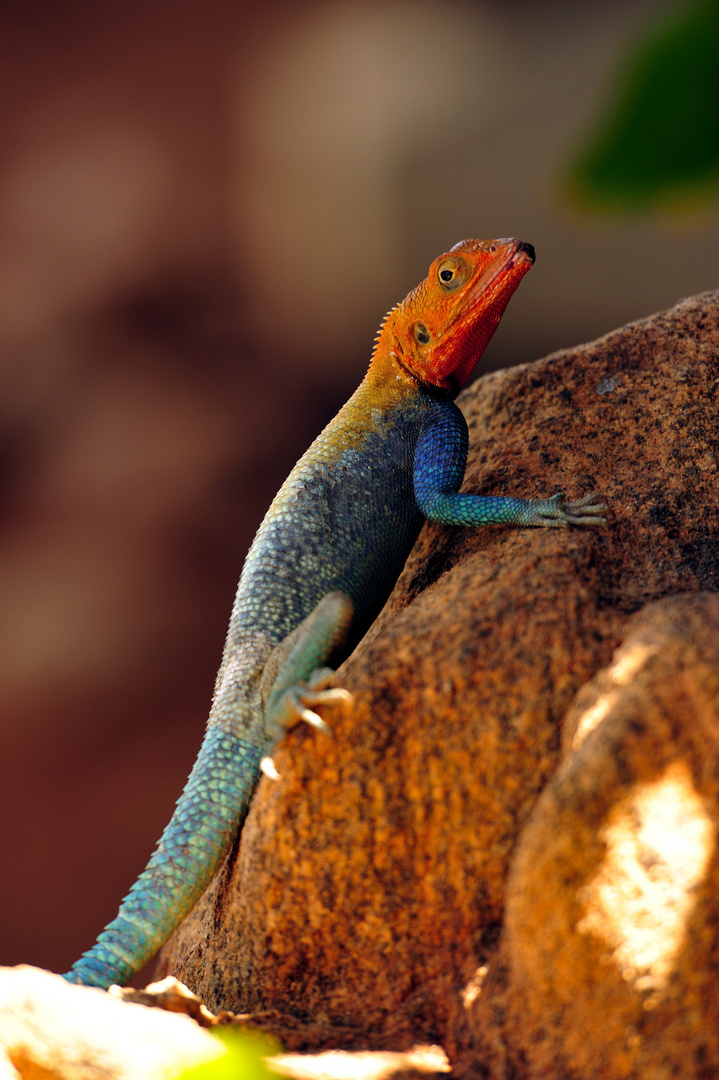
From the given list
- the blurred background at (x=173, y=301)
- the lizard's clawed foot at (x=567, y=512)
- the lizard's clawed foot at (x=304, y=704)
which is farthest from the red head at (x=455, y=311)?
the blurred background at (x=173, y=301)

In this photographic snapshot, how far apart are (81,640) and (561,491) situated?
5.31 metres

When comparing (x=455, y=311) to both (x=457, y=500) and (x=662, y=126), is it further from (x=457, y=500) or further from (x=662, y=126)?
(x=662, y=126)

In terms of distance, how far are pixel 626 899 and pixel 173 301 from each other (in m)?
6.60

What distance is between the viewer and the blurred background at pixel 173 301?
6.72m

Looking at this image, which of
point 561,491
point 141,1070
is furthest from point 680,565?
point 141,1070

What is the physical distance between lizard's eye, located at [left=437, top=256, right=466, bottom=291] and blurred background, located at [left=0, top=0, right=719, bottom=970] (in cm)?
367

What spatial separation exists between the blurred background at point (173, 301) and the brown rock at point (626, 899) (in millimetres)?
5559

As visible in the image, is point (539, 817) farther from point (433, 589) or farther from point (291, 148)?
point (291, 148)

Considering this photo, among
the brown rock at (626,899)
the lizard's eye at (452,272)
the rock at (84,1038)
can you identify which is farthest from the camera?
the lizard's eye at (452,272)

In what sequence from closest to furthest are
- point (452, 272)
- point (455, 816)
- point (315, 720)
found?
1. point (455, 816)
2. point (315, 720)
3. point (452, 272)

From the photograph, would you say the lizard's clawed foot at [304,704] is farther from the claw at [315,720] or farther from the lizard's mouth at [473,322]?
the lizard's mouth at [473,322]

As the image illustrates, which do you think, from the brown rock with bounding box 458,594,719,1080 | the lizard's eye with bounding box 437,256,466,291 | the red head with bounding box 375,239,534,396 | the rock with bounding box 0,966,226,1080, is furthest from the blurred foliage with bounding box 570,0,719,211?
the lizard's eye with bounding box 437,256,466,291

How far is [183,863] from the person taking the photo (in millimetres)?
2609

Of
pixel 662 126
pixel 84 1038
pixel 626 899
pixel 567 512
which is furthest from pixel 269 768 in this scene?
pixel 662 126
